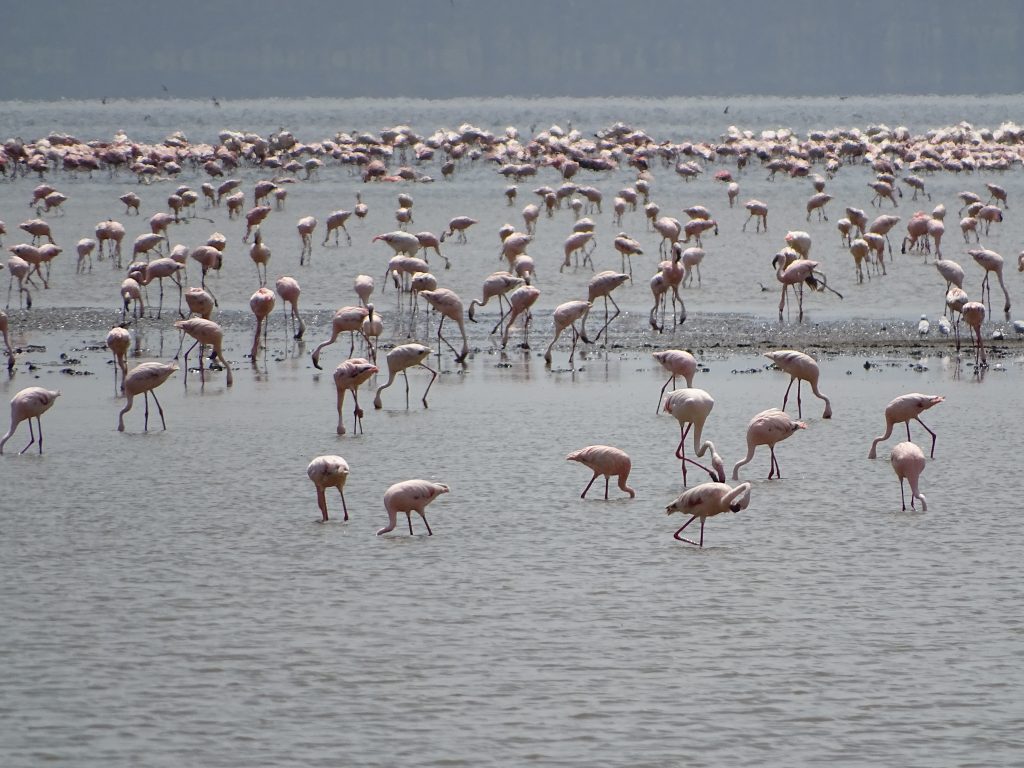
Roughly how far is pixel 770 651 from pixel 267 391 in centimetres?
658

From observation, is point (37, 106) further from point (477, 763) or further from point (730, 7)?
point (477, 763)

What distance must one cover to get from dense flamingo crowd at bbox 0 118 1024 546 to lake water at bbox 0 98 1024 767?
0.25 meters

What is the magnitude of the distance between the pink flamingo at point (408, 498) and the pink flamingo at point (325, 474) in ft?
1.04

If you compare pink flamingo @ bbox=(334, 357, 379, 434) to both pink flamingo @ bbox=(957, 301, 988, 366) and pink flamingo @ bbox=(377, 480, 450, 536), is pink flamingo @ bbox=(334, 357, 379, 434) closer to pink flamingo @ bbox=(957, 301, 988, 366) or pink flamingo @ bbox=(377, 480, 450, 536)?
pink flamingo @ bbox=(377, 480, 450, 536)

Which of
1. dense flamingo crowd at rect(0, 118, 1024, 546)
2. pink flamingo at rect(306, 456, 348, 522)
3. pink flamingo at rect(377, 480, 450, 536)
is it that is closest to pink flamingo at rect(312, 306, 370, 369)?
dense flamingo crowd at rect(0, 118, 1024, 546)

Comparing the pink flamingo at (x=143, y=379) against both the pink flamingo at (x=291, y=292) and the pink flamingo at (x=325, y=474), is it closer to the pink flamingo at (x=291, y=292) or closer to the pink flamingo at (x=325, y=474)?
the pink flamingo at (x=325, y=474)

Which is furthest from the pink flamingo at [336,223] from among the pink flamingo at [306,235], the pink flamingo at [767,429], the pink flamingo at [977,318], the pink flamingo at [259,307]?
the pink flamingo at [767,429]

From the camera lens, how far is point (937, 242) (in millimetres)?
16594

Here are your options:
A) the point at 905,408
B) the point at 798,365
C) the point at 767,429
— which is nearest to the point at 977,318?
the point at 798,365

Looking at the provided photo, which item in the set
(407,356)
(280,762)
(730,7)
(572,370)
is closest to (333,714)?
(280,762)

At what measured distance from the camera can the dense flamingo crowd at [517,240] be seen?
838cm

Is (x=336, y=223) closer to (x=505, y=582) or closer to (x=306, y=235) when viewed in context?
(x=306, y=235)

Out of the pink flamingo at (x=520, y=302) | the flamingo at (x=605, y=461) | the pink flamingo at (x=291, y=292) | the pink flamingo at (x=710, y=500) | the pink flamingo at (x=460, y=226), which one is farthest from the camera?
the pink flamingo at (x=460, y=226)

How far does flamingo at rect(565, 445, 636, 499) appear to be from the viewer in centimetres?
732
